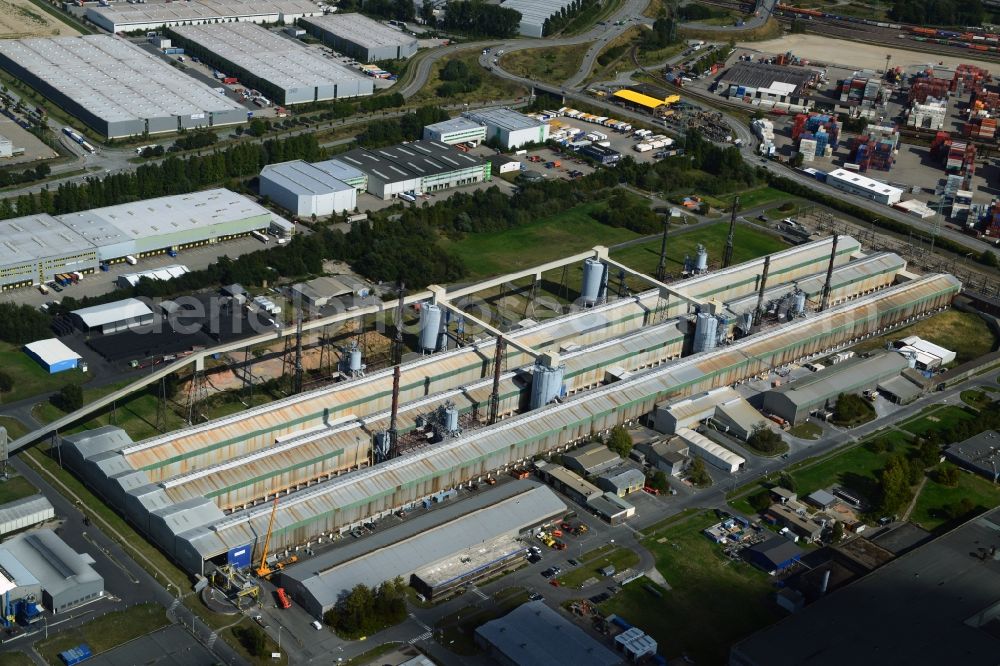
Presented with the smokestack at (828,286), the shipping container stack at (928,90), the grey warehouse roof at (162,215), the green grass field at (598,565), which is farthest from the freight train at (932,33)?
the green grass field at (598,565)

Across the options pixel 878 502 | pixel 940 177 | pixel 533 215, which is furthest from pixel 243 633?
pixel 940 177

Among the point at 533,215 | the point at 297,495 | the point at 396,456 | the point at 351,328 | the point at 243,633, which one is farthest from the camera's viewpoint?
the point at 533,215

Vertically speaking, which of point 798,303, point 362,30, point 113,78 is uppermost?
point 362,30

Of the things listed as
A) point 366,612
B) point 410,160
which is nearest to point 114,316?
point 366,612

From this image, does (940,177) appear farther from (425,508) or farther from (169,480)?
(169,480)

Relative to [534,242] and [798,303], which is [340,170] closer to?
[534,242]

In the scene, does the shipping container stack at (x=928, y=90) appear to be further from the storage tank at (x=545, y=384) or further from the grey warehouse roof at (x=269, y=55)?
the storage tank at (x=545, y=384)
